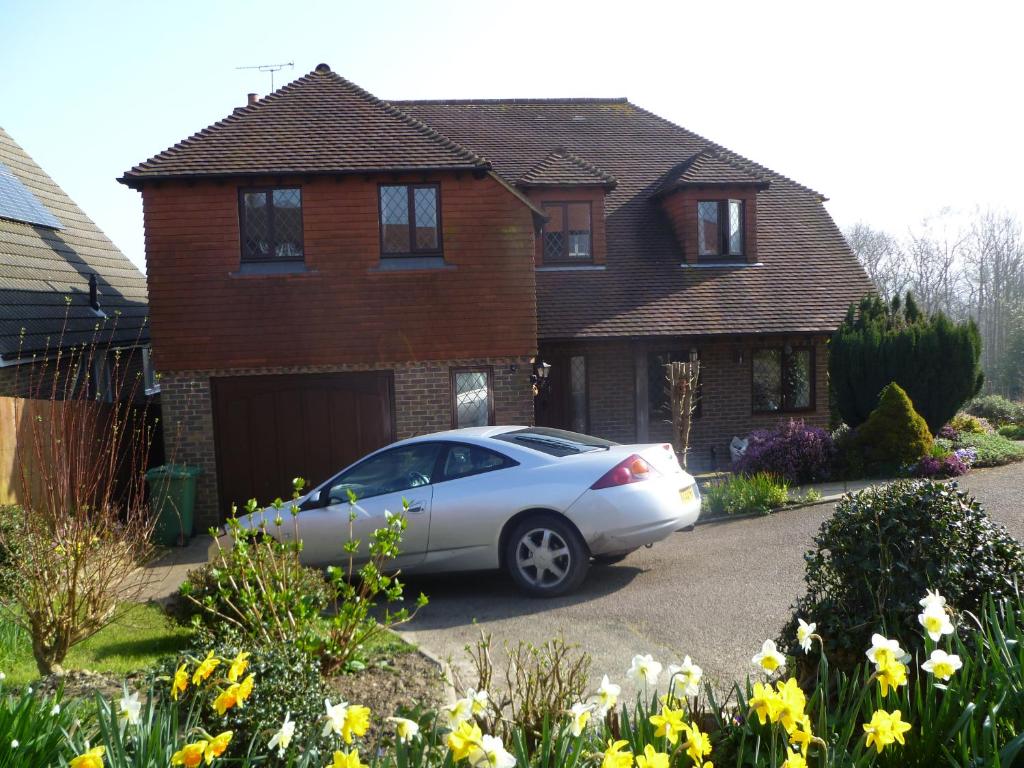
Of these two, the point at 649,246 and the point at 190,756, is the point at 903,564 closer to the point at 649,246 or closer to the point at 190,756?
the point at 190,756

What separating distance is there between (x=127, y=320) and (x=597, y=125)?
11.5 m

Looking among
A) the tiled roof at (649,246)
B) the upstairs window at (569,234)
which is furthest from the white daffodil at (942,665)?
the upstairs window at (569,234)

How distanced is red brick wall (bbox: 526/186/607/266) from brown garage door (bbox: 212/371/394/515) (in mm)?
5454

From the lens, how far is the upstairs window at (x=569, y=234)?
18062 millimetres

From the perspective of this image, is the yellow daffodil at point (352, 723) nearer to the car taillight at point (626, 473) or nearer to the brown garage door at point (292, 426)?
the car taillight at point (626, 473)

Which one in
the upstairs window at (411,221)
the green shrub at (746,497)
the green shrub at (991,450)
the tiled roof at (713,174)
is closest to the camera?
the green shrub at (746,497)

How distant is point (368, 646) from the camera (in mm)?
5914

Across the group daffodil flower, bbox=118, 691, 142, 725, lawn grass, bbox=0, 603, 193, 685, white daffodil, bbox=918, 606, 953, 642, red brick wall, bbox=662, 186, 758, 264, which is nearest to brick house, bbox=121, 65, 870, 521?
red brick wall, bbox=662, 186, 758, 264

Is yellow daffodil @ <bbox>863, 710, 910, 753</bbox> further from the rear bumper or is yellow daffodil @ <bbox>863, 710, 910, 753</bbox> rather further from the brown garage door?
the brown garage door

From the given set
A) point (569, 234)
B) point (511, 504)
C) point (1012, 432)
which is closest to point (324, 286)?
point (569, 234)

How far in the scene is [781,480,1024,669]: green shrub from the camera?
4367mm

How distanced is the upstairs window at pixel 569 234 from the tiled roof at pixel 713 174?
1.96 metres

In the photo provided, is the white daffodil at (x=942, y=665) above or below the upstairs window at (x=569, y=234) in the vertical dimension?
below

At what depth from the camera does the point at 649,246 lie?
61.2 ft
